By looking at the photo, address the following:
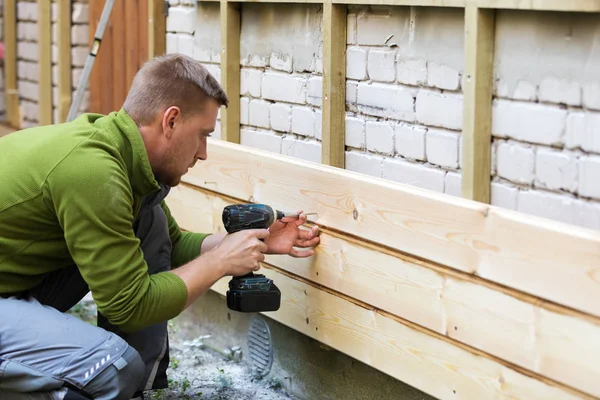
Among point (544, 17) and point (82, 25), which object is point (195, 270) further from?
point (82, 25)

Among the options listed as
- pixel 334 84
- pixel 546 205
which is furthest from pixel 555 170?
pixel 334 84

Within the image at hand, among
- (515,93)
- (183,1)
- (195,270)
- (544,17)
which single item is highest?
(183,1)

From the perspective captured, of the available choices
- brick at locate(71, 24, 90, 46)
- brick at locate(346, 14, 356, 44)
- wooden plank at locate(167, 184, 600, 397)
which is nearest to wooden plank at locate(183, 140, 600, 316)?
wooden plank at locate(167, 184, 600, 397)

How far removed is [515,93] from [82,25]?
3.79m

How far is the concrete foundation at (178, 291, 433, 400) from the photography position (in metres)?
3.29

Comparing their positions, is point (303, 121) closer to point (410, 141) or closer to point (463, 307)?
point (410, 141)

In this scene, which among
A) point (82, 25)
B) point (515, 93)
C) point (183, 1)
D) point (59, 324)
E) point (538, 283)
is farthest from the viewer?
point (82, 25)

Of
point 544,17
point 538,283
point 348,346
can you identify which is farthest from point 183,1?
point 538,283

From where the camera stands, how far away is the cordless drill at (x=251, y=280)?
3.12m

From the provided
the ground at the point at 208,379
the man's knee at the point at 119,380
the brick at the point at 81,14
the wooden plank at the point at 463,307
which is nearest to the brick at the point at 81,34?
the brick at the point at 81,14

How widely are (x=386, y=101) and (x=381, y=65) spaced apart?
0.12m

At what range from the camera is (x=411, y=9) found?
2.99 meters

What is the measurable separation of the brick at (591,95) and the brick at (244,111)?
1897mm

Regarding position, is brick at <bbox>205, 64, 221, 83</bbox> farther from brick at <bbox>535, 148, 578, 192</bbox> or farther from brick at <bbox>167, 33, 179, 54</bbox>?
brick at <bbox>535, 148, 578, 192</bbox>
